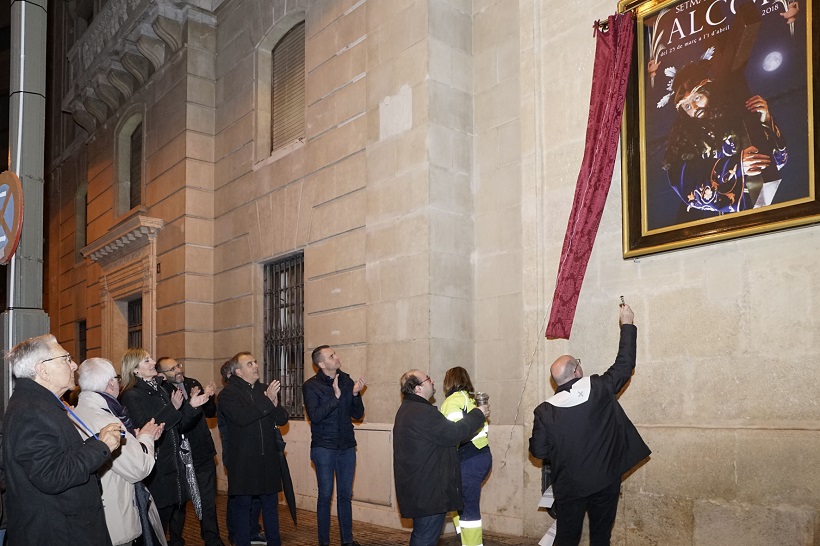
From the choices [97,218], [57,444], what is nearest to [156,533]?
[57,444]

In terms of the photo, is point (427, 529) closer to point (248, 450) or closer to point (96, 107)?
point (248, 450)

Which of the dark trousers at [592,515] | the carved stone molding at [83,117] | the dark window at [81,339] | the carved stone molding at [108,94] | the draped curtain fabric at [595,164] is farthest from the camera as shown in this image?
the dark window at [81,339]

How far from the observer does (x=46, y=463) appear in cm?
422

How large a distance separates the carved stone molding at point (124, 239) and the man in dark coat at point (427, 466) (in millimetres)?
10548

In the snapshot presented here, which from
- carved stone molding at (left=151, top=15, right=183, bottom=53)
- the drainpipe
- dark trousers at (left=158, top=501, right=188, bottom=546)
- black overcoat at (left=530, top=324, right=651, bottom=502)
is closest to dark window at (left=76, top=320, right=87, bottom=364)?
carved stone molding at (left=151, top=15, right=183, bottom=53)

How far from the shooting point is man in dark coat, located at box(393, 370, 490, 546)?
5.99 meters

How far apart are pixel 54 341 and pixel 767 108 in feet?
18.3

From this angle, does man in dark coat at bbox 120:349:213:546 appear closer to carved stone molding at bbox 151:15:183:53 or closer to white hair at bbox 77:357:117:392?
white hair at bbox 77:357:117:392

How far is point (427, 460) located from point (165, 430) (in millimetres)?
2472

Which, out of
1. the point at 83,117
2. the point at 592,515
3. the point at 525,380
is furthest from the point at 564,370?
the point at 83,117

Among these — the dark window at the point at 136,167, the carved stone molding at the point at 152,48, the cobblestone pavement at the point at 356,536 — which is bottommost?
the cobblestone pavement at the point at 356,536

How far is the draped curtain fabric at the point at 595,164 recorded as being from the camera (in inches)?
305

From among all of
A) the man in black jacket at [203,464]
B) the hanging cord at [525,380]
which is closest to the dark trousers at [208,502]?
the man in black jacket at [203,464]

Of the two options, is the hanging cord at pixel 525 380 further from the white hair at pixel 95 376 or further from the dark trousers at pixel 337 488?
the white hair at pixel 95 376
